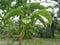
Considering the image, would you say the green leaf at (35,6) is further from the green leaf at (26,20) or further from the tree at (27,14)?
the green leaf at (26,20)

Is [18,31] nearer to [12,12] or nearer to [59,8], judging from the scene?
[12,12]

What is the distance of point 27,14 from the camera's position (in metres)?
2.69

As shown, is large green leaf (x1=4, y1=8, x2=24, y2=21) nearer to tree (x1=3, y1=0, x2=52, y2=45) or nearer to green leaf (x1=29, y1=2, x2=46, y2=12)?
tree (x1=3, y1=0, x2=52, y2=45)

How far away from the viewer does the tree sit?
97.3 inches

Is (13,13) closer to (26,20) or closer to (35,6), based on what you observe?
(26,20)

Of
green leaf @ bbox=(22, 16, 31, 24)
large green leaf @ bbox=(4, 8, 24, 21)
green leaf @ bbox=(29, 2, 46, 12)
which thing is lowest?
green leaf @ bbox=(22, 16, 31, 24)

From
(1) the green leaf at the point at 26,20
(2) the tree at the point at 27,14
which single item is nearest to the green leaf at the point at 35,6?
(2) the tree at the point at 27,14

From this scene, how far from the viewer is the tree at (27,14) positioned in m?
2.47

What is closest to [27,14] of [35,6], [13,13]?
[35,6]

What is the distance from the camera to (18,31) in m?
2.69

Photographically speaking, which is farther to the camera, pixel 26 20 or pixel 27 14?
pixel 27 14

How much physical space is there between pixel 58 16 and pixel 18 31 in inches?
276

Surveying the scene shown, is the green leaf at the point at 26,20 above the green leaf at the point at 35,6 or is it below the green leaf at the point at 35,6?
below

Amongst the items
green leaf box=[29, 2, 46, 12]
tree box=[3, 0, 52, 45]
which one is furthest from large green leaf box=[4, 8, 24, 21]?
green leaf box=[29, 2, 46, 12]
